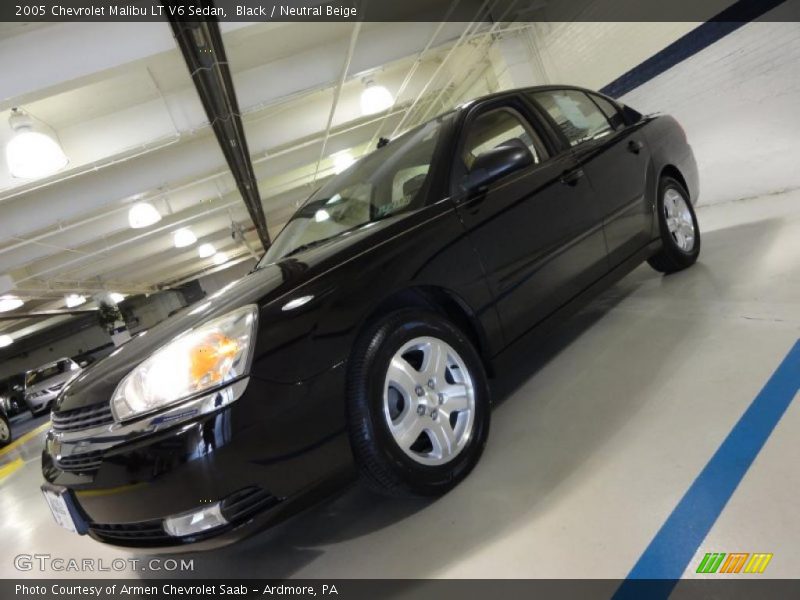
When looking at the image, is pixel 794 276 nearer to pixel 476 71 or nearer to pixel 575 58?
pixel 575 58

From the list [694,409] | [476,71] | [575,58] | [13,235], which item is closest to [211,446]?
[694,409]

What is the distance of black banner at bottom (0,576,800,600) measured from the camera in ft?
3.54

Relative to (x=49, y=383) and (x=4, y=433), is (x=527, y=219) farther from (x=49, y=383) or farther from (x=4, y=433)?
(x=49, y=383)

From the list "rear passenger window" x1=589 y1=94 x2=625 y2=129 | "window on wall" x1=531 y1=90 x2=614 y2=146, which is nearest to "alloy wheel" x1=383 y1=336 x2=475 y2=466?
"window on wall" x1=531 y1=90 x2=614 y2=146

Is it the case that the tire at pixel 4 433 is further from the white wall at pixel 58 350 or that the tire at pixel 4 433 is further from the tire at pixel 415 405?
the white wall at pixel 58 350

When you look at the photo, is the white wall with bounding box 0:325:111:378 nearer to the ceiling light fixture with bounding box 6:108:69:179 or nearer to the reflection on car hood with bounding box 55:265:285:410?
the ceiling light fixture with bounding box 6:108:69:179

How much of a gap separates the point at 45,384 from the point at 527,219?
1383 cm

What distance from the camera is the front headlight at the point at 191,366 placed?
1312mm

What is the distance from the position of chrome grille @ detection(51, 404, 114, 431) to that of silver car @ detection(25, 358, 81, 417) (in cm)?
1223

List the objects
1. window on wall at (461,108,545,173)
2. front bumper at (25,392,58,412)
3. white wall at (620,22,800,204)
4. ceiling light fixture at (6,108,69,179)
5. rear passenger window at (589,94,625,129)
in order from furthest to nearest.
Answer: front bumper at (25,392,58,412)
white wall at (620,22,800,204)
ceiling light fixture at (6,108,69,179)
rear passenger window at (589,94,625,129)
window on wall at (461,108,545,173)

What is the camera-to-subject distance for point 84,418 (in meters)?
1.47

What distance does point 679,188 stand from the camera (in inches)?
128

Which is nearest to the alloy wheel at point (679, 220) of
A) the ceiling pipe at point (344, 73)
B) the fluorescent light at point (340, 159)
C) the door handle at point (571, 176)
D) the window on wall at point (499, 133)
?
the door handle at point (571, 176)

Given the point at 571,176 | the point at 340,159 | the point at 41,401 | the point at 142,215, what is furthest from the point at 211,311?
the point at 41,401
